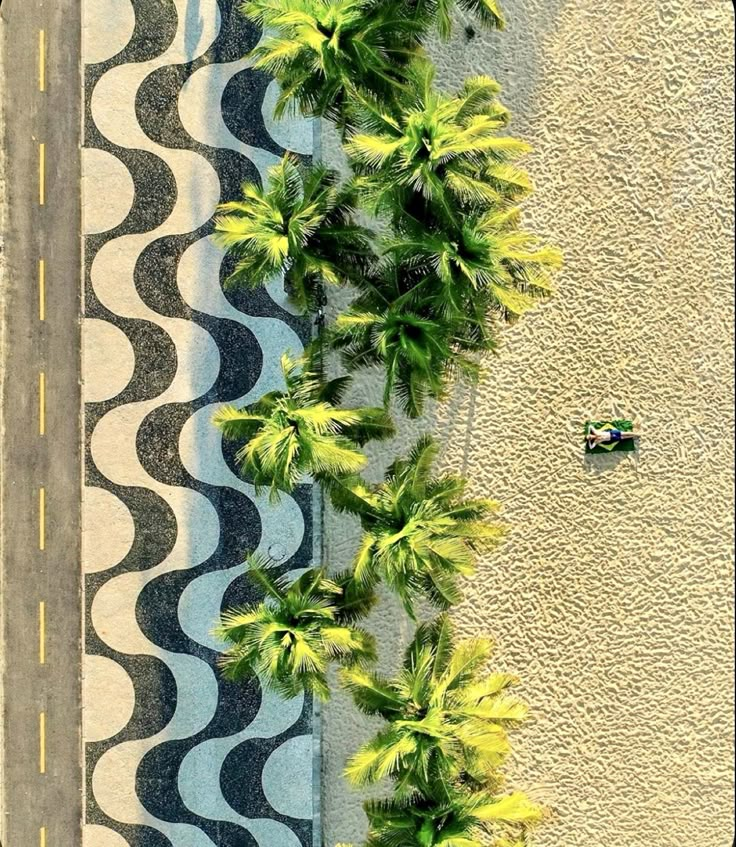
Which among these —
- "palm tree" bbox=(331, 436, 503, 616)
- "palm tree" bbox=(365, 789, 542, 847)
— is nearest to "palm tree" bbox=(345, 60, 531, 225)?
"palm tree" bbox=(331, 436, 503, 616)

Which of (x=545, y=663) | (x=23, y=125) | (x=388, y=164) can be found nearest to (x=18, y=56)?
(x=23, y=125)

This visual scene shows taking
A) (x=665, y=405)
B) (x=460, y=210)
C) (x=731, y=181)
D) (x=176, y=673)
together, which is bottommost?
(x=176, y=673)

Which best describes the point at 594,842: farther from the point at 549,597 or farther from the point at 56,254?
the point at 56,254

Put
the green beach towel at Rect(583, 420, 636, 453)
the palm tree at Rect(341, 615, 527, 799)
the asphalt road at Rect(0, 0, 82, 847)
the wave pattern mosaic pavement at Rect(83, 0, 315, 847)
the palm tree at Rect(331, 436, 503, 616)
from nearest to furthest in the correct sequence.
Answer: the palm tree at Rect(331, 436, 503, 616), the palm tree at Rect(341, 615, 527, 799), the asphalt road at Rect(0, 0, 82, 847), the wave pattern mosaic pavement at Rect(83, 0, 315, 847), the green beach towel at Rect(583, 420, 636, 453)

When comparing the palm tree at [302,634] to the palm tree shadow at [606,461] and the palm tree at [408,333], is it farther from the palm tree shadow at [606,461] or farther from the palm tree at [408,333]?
the palm tree shadow at [606,461]

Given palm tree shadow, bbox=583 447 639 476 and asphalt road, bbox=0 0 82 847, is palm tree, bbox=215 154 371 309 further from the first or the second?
palm tree shadow, bbox=583 447 639 476

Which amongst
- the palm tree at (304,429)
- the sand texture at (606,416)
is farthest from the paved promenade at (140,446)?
the palm tree at (304,429)
